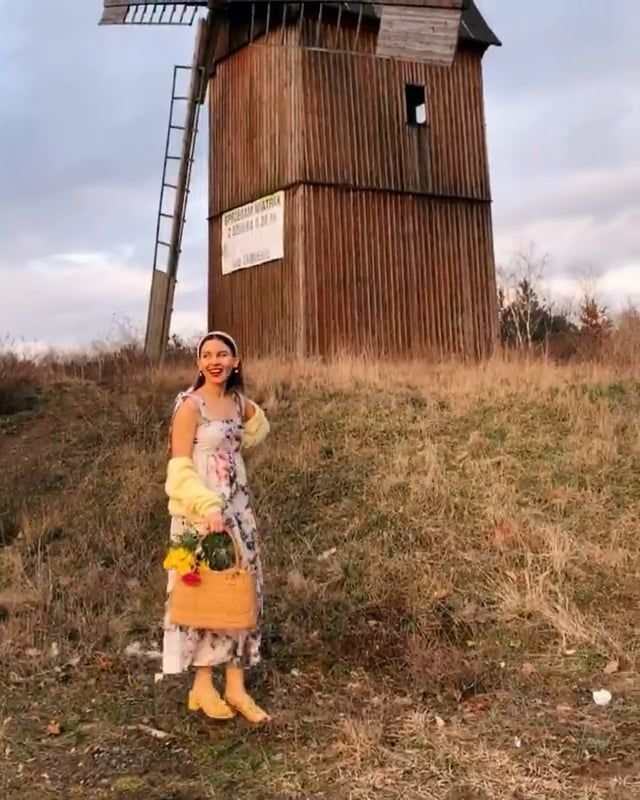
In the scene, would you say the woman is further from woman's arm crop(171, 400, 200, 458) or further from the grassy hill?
the grassy hill

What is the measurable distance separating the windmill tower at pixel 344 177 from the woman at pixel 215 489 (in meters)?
10.5

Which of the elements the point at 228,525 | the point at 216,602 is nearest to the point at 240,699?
the point at 216,602

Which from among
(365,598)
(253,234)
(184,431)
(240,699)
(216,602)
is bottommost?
(240,699)

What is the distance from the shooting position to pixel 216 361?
16.5 ft

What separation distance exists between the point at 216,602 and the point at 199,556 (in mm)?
248

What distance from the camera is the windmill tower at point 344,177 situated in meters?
15.9

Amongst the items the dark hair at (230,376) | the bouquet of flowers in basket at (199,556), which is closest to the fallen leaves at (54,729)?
the bouquet of flowers in basket at (199,556)

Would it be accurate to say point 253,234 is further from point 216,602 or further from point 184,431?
point 216,602

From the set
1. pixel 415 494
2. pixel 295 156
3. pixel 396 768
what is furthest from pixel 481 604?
pixel 295 156

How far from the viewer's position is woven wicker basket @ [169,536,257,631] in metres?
4.80

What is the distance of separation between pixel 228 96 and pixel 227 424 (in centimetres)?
1427

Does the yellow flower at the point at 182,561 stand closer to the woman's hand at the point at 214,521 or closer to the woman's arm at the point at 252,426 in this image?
the woman's hand at the point at 214,521

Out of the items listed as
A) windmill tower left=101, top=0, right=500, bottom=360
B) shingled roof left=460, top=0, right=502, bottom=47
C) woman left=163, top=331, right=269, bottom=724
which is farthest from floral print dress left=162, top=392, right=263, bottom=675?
shingled roof left=460, top=0, right=502, bottom=47

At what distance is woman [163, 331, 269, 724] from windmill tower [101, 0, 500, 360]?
1051cm
